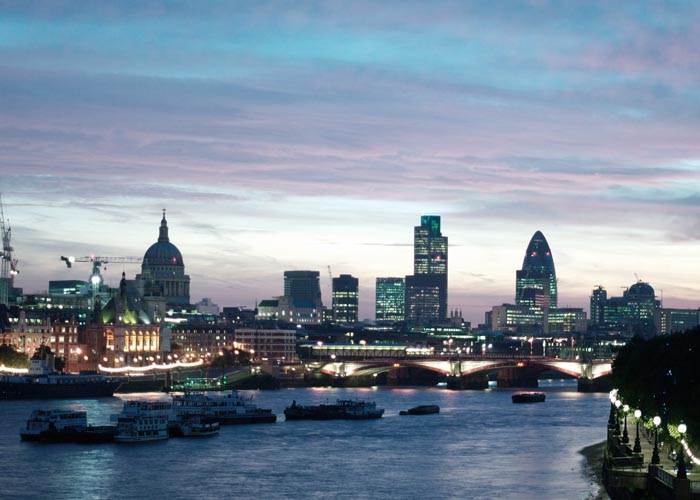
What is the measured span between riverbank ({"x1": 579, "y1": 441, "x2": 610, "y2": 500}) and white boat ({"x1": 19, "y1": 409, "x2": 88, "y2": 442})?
2984 cm

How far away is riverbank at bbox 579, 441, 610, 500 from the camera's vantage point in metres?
64.2

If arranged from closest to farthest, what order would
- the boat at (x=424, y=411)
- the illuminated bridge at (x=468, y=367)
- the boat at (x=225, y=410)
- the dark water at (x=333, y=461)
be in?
the dark water at (x=333, y=461) → the boat at (x=225, y=410) → the boat at (x=424, y=411) → the illuminated bridge at (x=468, y=367)

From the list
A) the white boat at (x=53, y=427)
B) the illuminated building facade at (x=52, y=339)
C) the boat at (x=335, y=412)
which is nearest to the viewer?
the white boat at (x=53, y=427)

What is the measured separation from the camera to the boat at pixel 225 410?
105 m

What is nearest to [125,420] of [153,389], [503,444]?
[503,444]

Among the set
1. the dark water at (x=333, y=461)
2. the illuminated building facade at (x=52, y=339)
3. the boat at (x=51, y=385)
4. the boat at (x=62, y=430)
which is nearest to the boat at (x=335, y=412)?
the dark water at (x=333, y=461)

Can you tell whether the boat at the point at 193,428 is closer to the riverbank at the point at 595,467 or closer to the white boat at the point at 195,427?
the white boat at the point at 195,427

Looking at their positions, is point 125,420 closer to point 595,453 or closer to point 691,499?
point 595,453

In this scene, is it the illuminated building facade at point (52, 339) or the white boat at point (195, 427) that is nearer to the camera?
the white boat at point (195, 427)

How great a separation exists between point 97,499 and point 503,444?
103ft

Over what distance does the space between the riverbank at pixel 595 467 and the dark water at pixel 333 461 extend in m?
0.47

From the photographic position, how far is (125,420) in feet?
299

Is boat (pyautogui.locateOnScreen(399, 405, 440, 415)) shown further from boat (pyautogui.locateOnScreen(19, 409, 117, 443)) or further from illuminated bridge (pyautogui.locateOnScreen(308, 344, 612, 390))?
illuminated bridge (pyautogui.locateOnScreen(308, 344, 612, 390))

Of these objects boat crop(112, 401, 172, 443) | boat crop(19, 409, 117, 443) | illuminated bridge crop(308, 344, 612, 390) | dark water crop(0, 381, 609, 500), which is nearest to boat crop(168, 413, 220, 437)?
boat crop(112, 401, 172, 443)
